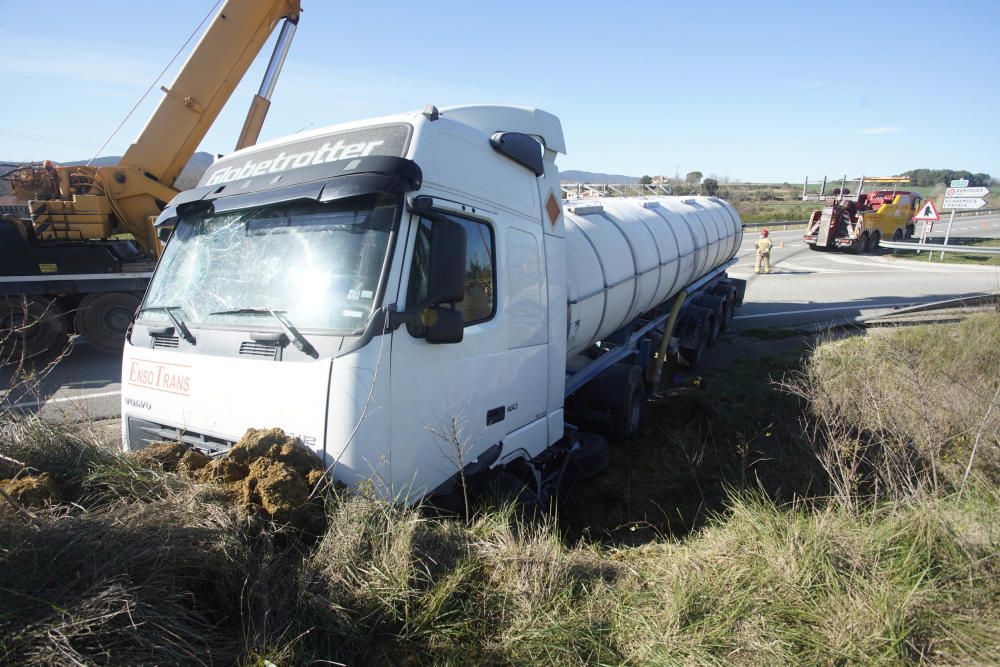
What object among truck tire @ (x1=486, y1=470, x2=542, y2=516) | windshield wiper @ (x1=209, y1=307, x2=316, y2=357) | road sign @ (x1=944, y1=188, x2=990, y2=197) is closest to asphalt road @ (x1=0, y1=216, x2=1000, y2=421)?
windshield wiper @ (x1=209, y1=307, x2=316, y2=357)

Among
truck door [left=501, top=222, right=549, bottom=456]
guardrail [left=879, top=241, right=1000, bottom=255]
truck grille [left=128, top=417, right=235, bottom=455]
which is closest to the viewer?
truck grille [left=128, top=417, right=235, bottom=455]

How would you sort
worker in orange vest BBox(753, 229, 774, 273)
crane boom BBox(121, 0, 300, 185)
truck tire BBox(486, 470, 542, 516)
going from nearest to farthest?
1. truck tire BBox(486, 470, 542, 516)
2. crane boom BBox(121, 0, 300, 185)
3. worker in orange vest BBox(753, 229, 774, 273)

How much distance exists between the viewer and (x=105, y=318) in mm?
9203

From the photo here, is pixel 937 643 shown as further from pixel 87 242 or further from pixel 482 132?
pixel 87 242

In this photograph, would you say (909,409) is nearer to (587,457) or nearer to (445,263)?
(587,457)

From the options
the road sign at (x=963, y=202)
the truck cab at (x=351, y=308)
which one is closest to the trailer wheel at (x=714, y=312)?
the truck cab at (x=351, y=308)

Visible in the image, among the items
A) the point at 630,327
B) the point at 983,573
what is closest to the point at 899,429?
the point at 983,573

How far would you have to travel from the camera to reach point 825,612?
2135 millimetres

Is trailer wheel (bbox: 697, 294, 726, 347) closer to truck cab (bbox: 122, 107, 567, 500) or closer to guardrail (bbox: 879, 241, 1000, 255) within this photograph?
truck cab (bbox: 122, 107, 567, 500)

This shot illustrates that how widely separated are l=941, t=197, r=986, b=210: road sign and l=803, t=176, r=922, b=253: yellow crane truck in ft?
12.7

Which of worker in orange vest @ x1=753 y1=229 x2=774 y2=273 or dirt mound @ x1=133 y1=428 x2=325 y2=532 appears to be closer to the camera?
dirt mound @ x1=133 y1=428 x2=325 y2=532

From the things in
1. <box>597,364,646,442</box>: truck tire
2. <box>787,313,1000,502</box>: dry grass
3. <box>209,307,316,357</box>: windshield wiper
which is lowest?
<box>597,364,646,442</box>: truck tire

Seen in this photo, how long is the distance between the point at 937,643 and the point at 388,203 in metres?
3.01

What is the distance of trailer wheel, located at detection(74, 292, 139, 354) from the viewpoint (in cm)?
909
